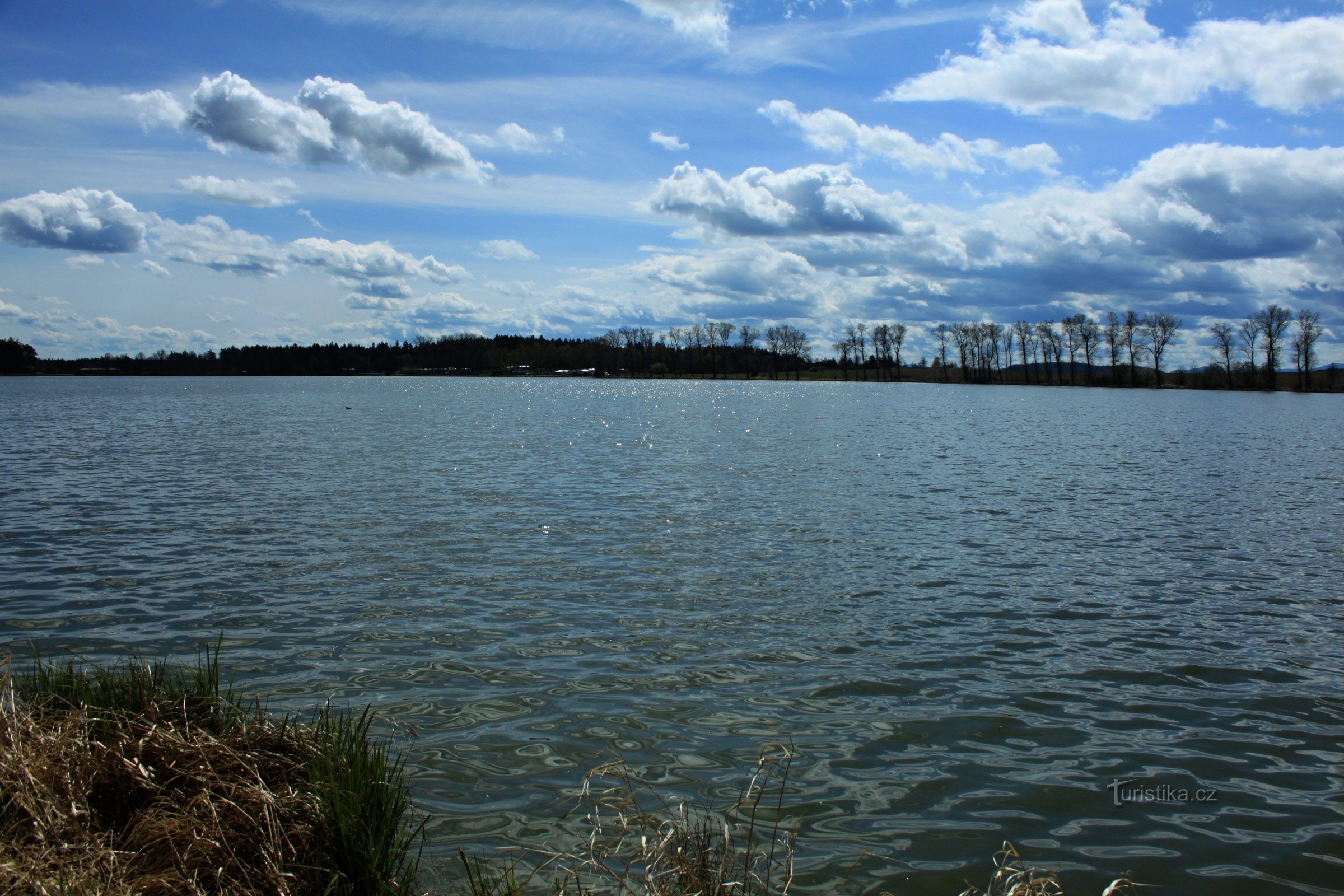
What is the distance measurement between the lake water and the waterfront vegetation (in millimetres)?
439

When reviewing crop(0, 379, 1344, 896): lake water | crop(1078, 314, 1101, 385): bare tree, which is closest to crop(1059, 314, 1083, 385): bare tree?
crop(1078, 314, 1101, 385): bare tree

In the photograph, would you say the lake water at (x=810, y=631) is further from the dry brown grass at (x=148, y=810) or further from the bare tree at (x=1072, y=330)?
the bare tree at (x=1072, y=330)

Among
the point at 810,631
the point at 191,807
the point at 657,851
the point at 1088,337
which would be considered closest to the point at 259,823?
the point at 191,807

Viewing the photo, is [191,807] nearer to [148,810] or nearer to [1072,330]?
[148,810]

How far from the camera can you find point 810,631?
1198 cm

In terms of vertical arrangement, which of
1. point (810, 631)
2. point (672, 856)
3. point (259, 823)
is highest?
point (259, 823)

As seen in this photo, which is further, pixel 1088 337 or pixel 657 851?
pixel 1088 337

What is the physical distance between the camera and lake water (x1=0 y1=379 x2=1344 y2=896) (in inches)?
284

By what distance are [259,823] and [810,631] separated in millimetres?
8208

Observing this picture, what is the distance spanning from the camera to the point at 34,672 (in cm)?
984

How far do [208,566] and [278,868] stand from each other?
12103mm

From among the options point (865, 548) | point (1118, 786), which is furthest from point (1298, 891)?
point (865, 548)

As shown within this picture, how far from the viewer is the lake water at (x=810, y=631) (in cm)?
721

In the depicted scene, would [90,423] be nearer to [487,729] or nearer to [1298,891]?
[487,729]
